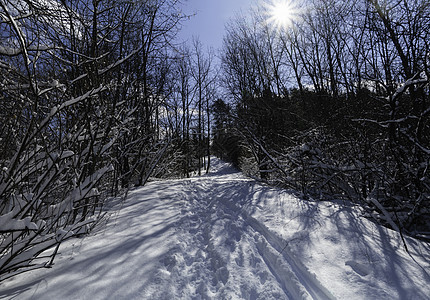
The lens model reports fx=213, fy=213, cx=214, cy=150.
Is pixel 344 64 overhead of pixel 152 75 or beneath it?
overhead

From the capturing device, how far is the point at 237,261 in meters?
2.55

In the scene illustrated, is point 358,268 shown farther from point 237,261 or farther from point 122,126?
point 122,126

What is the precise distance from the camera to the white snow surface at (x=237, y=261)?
6.23 ft

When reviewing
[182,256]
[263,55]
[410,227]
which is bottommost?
[410,227]

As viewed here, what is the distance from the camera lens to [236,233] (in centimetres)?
334

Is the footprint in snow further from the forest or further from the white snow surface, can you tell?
the forest

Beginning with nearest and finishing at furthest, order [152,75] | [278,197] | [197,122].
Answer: [278,197], [152,75], [197,122]

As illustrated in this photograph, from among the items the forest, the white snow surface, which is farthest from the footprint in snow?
the forest

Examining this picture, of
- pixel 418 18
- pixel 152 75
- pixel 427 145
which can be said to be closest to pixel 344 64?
pixel 418 18

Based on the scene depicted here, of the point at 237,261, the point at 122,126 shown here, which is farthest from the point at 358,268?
the point at 122,126

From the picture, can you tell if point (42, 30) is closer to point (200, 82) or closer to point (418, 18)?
point (418, 18)

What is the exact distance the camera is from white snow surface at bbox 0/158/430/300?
6.23ft

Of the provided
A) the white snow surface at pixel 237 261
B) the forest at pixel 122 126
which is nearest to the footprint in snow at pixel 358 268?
the white snow surface at pixel 237 261

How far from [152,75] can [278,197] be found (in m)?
6.80
